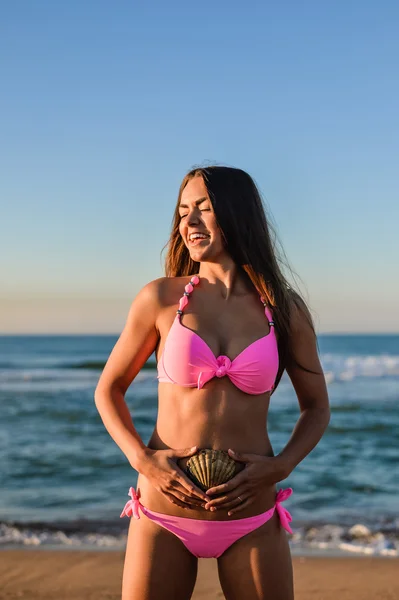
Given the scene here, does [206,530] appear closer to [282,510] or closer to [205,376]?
[282,510]

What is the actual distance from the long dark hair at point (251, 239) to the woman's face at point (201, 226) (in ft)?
0.09

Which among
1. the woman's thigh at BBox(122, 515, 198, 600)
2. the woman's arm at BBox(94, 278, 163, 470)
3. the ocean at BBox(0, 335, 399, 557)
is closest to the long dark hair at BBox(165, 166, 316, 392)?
the woman's arm at BBox(94, 278, 163, 470)

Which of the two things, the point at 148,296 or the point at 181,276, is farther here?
the point at 181,276

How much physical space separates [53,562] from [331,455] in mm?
6457

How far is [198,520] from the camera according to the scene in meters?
2.70

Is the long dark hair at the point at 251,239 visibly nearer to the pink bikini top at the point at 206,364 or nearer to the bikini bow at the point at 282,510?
the pink bikini top at the point at 206,364

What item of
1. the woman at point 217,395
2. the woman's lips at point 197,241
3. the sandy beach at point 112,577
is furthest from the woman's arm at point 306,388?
the sandy beach at point 112,577

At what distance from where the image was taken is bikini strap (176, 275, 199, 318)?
9.39 ft

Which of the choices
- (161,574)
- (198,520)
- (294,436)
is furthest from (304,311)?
(161,574)

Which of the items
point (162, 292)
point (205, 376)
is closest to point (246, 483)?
point (205, 376)

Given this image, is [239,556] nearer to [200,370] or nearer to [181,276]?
[200,370]

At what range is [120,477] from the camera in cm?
1002

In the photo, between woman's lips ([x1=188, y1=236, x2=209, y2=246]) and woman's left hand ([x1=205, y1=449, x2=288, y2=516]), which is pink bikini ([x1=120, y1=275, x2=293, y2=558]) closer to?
woman's left hand ([x1=205, y1=449, x2=288, y2=516])

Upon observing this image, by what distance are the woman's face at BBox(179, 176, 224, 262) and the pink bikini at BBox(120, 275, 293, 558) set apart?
0.34m
